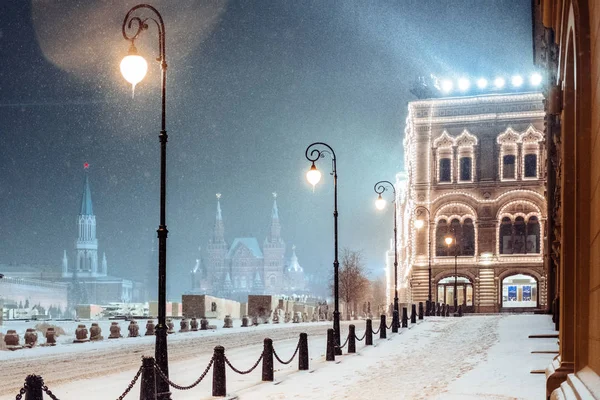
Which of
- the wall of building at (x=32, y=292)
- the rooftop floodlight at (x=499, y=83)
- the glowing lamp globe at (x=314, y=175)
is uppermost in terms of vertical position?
the rooftop floodlight at (x=499, y=83)

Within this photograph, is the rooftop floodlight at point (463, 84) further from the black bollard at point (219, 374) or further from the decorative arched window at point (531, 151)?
the black bollard at point (219, 374)

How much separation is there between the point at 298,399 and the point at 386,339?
632 inches

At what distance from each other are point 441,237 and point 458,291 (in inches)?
189

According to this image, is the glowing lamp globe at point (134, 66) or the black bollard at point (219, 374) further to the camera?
the black bollard at point (219, 374)

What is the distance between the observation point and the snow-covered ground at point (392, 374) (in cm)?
1473

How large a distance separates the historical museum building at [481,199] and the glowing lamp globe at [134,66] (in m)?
55.9

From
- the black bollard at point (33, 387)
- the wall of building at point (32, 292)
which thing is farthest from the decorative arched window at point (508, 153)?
the wall of building at point (32, 292)

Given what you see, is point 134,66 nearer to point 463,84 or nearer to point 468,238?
point 468,238

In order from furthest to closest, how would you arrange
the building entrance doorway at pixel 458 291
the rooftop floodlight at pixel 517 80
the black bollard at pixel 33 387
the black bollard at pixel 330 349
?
the rooftop floodlight at pixel 517 80 → the building entrance doorway at pixel 458 291 → the black bollard at pixel 330 349 → the black bollard at pixel 33 387

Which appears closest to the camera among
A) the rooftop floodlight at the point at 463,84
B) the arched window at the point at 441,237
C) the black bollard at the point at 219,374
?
the black bollard at the point at 219,374

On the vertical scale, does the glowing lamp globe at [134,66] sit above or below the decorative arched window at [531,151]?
below

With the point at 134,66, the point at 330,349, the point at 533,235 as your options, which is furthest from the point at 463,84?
the point at 134,66

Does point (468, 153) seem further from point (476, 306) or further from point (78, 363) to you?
point (78, 363)

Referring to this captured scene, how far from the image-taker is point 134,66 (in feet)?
41.2
